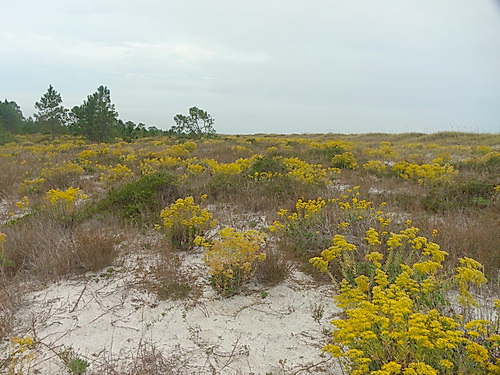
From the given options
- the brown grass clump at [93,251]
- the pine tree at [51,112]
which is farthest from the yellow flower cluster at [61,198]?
the pine tree at [51,112]

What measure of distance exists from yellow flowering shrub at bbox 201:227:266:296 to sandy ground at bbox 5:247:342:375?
13cm

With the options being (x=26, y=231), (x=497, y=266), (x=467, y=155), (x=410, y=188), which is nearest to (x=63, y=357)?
(x=26, y=231)

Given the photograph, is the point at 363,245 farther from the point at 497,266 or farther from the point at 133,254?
the point at 133,254

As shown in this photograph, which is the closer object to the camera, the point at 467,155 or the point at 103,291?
the point at 103,291

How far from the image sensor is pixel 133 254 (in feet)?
15.3

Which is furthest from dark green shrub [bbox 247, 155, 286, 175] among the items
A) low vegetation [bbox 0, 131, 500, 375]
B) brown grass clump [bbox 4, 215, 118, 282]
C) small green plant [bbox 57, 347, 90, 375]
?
small green plant [bbox 57, 347, 90, 375]

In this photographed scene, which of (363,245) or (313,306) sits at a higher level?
(363,245)

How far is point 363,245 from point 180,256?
7.44 ft

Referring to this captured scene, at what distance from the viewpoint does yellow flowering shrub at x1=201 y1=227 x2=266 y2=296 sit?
3.69 metres

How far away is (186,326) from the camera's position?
3.31 m

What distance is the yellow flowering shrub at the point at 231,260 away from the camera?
369 cm

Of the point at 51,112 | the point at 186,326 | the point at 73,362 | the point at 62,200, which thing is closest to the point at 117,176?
the point at 62,200

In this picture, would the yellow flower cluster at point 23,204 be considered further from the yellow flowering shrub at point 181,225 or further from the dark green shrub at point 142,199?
the yellow flowering shrub at point 181,225

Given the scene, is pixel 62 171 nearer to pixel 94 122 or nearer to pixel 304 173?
pixel 304 173
